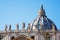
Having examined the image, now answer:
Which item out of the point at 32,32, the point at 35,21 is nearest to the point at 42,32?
the point at 32,32

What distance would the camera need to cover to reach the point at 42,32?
4831 cm

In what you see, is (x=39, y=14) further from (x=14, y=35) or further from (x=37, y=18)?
(x=14, y=35)

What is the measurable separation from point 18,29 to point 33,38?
3.54 meters

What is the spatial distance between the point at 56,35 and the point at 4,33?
34.1ft

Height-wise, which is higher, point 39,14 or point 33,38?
point 39,14

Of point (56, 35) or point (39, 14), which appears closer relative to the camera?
point (56, 35)

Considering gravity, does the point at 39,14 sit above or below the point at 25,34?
above

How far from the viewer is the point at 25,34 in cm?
4859

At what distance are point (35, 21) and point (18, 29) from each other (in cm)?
2246

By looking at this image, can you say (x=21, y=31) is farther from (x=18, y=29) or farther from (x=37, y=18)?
(x=37, y=18)

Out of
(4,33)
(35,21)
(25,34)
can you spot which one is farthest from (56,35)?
(35,21)

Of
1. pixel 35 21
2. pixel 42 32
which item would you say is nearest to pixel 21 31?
pixel 42 32

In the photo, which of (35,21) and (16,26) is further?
(35,21)

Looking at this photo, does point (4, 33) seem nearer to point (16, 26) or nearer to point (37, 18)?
point (16, 26)
